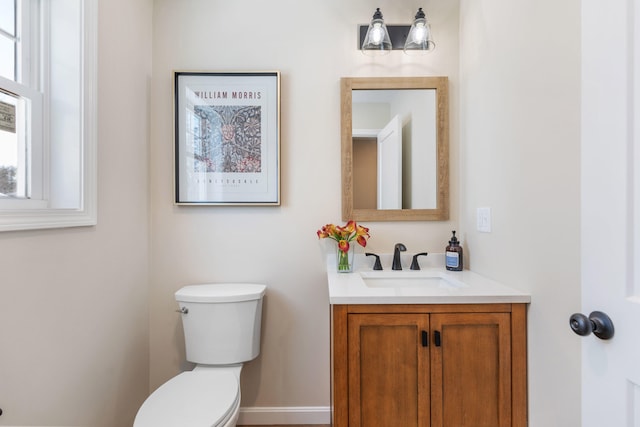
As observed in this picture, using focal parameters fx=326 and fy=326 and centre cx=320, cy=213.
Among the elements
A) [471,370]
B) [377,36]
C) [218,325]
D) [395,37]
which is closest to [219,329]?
[218,325]

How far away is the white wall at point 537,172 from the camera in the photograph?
0.97 meters

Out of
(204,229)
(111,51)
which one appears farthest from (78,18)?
(204,229)

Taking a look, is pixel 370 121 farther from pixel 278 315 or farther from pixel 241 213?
pixel 278 315

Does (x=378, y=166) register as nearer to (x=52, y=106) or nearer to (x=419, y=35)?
(x=419, y=35)

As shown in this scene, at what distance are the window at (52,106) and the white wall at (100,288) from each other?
8cm

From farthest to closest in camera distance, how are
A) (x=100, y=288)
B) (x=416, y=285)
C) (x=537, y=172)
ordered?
1. (x=416, y=285)
2. (x=100, y=288)
3. (x=537, y=172)

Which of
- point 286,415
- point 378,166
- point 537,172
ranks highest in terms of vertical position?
point 378,166

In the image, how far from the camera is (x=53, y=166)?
1.28 metres

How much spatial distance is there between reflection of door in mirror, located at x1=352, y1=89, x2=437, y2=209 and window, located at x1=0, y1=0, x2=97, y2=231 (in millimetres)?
1215

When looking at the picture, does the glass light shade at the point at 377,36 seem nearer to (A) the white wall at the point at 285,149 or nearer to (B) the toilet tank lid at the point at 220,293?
(A) the white wall at the point at 285,149

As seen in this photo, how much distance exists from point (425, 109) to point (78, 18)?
1618 millimetres

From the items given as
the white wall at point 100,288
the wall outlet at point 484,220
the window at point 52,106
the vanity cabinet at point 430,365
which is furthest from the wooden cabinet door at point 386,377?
the window at point 52,106

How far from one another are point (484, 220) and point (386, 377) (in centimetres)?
83

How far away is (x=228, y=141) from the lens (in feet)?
5.82
